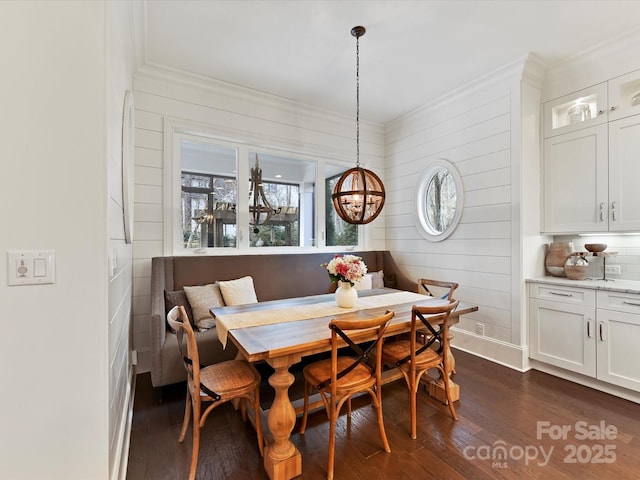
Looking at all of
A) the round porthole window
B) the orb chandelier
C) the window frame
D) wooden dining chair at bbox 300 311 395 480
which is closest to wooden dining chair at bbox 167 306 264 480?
wooden dining chair at bbox 300 311 395 480

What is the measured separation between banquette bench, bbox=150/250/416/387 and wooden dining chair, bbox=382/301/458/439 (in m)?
1.37

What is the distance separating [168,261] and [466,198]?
3.29m

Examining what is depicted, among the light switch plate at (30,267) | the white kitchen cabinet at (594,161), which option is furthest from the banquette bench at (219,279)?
the white kitchen cabinet at (594,161)

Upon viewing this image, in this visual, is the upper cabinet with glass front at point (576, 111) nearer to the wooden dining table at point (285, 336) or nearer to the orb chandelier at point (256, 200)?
the wooden dining table at point (285, 336)

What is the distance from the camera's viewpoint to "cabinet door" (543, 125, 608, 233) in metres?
2.81

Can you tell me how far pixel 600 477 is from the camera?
1.68m

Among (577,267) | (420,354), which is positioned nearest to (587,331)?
(577,267)

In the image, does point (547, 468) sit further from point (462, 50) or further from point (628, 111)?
point (462, 50)

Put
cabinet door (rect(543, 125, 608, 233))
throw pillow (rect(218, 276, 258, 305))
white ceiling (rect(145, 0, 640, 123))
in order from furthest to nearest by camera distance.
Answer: throw pillow (rect(218, 276, 258, 305)), cabinet door (rect(543, 125, 608, 233)), white ceiling (rect(145, 0, 640, 123))

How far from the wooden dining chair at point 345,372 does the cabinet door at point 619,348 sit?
208 cm

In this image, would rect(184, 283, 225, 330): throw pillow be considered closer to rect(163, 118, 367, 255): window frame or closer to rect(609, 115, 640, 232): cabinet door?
rect(163, 118, 367, 255): window frame

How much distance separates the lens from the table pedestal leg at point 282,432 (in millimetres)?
1650

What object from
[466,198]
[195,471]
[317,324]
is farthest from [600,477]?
[466,198]

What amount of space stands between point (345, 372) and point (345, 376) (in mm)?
89
